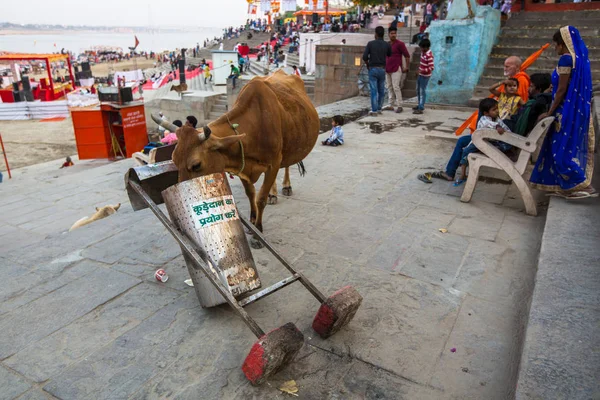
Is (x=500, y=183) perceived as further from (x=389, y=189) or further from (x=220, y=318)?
(x=220, y=318)

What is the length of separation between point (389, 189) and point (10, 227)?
19.2 ft

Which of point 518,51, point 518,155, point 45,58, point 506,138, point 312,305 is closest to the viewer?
point 312,305

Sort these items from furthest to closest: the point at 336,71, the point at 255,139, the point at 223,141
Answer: the point at 336,71, the point at 255,139, the point at 223,141

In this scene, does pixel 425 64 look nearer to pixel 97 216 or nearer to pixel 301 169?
pixel 301 169

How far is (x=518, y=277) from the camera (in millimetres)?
3625

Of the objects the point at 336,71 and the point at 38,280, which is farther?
the point at 336,71

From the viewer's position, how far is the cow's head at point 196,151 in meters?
3.31

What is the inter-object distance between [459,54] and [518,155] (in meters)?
7.36

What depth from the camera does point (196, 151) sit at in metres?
3.35

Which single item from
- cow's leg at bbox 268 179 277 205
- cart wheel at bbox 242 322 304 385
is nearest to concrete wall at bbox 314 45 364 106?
cow's leg at bbox 268 179 277 205

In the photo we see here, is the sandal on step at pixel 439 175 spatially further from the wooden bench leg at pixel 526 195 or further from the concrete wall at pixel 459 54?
the concrete wall at pixel 459 54

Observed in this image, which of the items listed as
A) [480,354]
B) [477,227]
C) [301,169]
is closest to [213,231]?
[480,354]

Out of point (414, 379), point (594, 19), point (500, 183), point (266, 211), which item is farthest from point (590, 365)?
point (594, 19)

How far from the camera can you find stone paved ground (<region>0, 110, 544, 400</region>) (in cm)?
256
